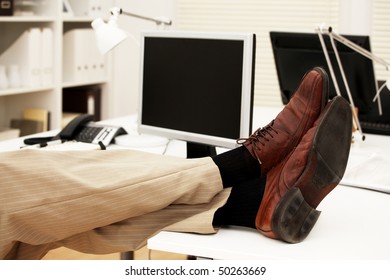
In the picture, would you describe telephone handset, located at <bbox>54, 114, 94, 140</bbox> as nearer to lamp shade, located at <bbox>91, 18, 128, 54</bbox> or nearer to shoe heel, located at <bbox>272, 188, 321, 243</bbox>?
lamp shade, located at <bbox>91, 18, 128, 54</bbox>

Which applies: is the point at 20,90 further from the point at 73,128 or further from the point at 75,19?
the point at 73,128

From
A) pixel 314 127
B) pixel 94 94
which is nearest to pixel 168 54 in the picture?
pixel 314 127

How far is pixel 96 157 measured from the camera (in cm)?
142

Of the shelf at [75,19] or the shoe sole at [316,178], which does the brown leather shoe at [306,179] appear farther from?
the shelf at [75,19]

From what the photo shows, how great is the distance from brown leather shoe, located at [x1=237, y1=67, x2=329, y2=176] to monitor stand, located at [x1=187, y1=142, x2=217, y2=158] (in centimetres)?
43

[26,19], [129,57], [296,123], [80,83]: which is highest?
[26,19]

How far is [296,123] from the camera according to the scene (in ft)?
4.50

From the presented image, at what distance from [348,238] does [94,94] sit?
271 centimetres

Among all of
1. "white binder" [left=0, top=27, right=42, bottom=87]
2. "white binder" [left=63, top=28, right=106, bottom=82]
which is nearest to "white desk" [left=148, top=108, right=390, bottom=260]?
"white binder" [left=0, top=27, right=42, bottom=87]

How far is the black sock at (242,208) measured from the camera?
129 centimetres

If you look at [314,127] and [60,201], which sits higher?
[314,127]

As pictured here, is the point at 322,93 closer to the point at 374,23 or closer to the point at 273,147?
the point at 273,147

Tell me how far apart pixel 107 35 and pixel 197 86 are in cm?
49

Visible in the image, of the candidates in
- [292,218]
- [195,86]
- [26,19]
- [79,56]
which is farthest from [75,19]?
[292,218]
